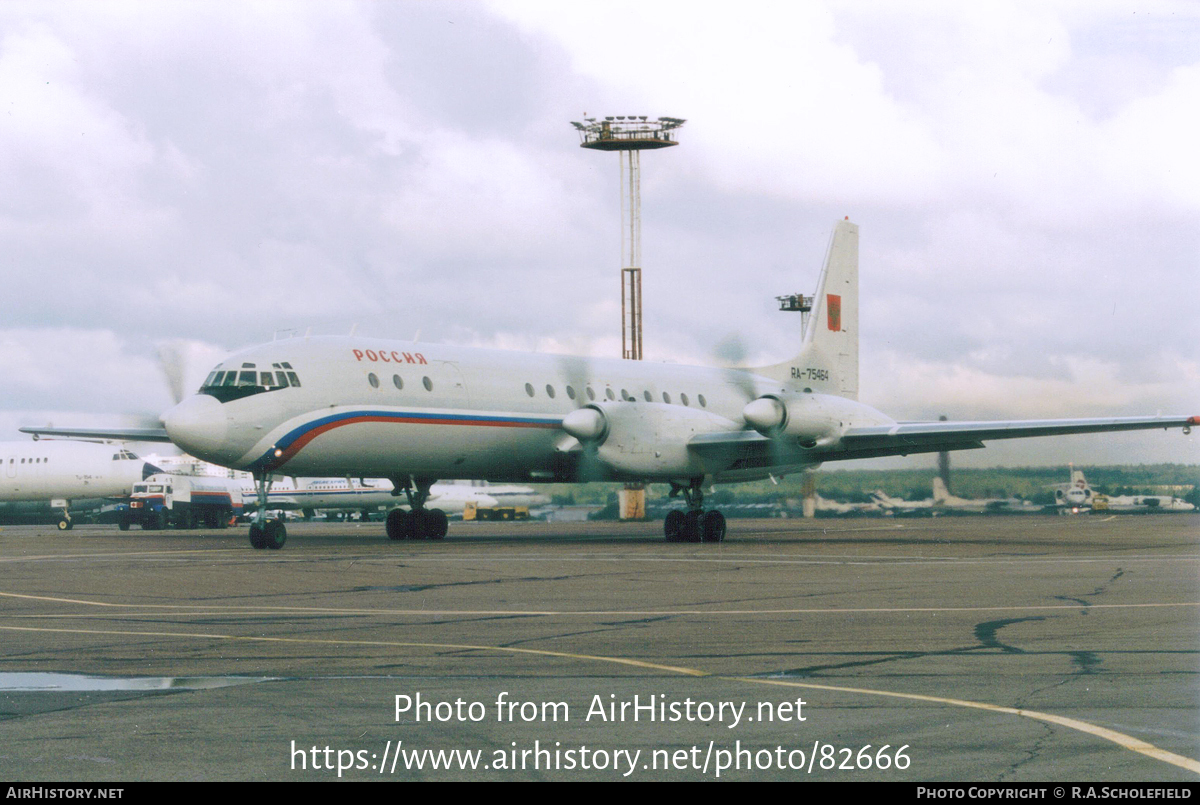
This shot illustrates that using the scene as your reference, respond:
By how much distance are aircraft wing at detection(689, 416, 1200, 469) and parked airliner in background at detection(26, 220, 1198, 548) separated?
6 centimetres

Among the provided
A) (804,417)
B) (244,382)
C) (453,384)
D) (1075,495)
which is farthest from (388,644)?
(1075,495)

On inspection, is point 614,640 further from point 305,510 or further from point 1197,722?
point 305,510

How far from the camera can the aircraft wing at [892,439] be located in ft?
92.4

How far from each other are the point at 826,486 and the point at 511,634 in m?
29.1

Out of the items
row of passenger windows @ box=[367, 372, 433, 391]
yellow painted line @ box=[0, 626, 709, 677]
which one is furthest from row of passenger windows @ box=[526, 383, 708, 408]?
yellow painted line @ box=[0, 626, 709, 677]

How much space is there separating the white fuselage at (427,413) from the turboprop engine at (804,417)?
122 mm

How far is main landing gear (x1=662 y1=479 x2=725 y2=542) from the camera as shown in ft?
103

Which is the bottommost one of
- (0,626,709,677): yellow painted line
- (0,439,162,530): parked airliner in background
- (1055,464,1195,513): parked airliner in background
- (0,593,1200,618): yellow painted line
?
(1055,464,1195,513): parked airliner in background

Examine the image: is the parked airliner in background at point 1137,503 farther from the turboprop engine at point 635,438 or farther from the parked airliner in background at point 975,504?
the turboprop engine at point 635,438

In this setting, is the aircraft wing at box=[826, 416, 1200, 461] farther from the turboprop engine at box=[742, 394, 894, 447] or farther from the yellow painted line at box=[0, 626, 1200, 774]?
the yellow painted line at box=[0, 626, 1200, 774]

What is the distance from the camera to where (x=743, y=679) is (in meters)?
9.02

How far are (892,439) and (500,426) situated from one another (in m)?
10.2

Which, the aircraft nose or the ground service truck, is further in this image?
the ground service truck
